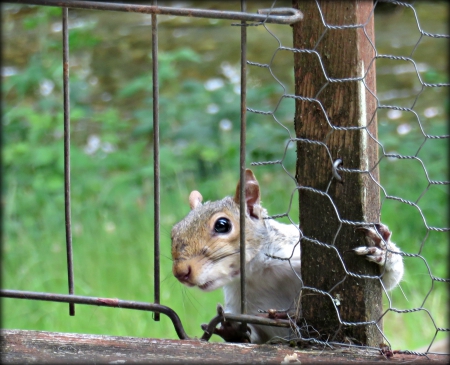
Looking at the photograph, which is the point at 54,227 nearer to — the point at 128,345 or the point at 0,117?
the point at 0,117

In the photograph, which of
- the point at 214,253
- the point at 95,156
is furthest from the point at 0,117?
the point at 214,253

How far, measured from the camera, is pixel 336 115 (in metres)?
1.26

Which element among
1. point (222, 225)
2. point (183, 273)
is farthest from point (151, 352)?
point (222, 225)

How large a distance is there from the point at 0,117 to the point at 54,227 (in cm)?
100

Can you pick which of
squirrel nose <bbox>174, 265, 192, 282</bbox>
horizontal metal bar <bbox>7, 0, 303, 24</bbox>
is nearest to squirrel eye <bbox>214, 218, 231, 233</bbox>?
squirrel nose <bbox>174, 265, 192, 282</bbox>

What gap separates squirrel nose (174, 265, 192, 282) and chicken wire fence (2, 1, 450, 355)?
92mm

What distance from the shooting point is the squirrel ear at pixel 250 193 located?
5.16 ft

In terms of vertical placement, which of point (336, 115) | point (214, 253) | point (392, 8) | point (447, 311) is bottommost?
point (447, 311)

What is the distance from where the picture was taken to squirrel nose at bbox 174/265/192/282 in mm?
1462

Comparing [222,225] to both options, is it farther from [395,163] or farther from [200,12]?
[395,163]

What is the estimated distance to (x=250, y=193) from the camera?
159cm

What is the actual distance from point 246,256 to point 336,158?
417mm

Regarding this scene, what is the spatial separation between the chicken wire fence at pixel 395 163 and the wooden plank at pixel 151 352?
0.06 meters

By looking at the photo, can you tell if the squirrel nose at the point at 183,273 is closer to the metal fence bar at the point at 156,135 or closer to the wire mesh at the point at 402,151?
the metal fence bar at the point at 156,135
